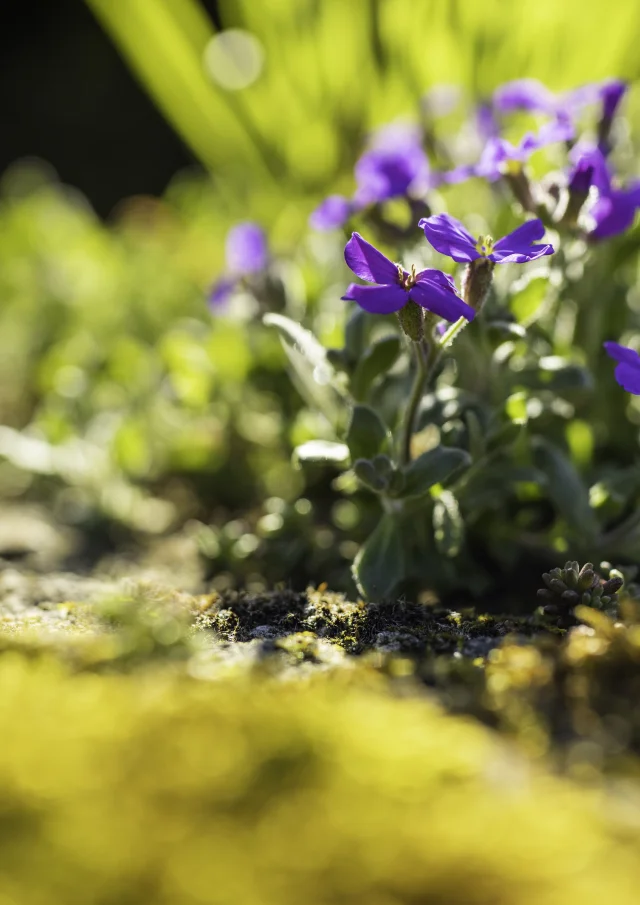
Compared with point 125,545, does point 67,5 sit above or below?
above

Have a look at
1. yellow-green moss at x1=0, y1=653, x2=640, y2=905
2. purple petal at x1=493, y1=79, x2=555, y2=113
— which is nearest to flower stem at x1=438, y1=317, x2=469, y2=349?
yellow-green moss at x1=0, y1=653, x2=640, y2=905

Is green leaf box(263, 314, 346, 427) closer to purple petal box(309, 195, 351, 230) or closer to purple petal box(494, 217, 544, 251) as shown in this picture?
purple petal box(309, 195, 351, 230)

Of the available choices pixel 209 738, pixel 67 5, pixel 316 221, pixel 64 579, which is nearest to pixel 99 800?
pixel 209 738

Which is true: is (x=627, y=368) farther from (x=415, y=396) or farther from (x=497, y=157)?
(x=497, y=157)

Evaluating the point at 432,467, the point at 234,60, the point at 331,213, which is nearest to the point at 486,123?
the point at 331,213

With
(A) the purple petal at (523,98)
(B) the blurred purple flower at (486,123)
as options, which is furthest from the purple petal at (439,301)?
(B) the blurred purple flower at (486,123)

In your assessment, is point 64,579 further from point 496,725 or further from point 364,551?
point 496,725
